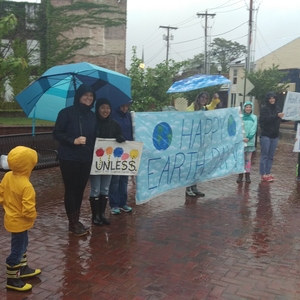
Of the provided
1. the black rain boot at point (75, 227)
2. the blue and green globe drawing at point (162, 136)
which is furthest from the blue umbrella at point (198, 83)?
the black rain boot at point (75, 227)

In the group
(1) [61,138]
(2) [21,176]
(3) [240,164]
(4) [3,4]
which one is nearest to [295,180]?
(3) [240,164]

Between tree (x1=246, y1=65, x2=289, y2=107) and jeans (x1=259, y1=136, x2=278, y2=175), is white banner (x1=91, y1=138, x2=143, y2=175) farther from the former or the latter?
tree (x1=246, y1=65, x2=289, y2=107)

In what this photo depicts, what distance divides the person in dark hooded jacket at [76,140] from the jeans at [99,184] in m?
0.28

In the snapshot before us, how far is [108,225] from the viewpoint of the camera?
217 inches

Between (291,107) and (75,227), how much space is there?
5.71 metres

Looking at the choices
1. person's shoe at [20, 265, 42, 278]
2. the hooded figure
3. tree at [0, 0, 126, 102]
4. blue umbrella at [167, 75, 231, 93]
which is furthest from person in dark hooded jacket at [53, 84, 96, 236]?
tree at [0, 0, 126, 102]

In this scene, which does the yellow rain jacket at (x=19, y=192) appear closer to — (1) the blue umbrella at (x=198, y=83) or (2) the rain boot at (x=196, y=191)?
(1) the blue umbrella at (x=198, y=83)

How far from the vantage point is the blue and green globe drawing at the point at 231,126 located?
25.0ft

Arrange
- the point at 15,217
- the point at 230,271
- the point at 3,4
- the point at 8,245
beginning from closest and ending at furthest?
the point at 15,217 → the point at 230,271 → the point at 8,245 → the point at 3,4

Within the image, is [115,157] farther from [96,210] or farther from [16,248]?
[16,248]

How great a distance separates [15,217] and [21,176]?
360 mm

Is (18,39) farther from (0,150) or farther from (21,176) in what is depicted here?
(21,176)

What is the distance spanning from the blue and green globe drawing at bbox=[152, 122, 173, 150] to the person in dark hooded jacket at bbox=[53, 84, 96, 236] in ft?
4.59

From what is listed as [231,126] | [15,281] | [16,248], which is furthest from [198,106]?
[15,281]
